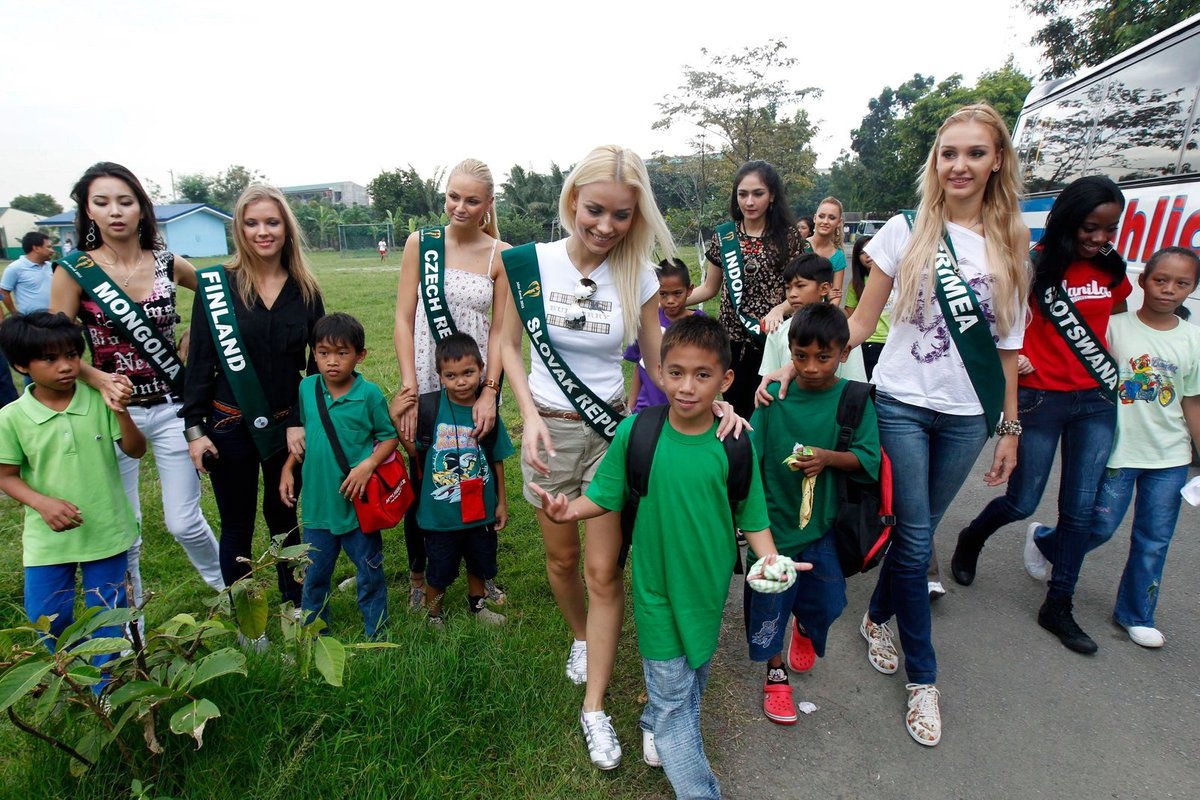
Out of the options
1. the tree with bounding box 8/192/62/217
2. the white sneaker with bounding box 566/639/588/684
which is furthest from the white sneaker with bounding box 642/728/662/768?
the tree with bounding box 8/192/62/217

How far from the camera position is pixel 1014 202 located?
102 inches

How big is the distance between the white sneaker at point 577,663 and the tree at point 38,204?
81.6 m

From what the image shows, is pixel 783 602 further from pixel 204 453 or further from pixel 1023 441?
pixel 204 453

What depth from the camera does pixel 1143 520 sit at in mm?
3139

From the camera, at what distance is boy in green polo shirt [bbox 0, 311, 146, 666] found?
246cm

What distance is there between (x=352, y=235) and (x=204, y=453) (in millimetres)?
45353

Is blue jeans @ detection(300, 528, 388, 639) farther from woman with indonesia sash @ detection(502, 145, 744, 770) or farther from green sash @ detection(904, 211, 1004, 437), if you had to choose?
green sash @ detection(904, 211, 1004, 437)

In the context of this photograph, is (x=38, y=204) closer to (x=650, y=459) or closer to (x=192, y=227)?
(x=192, y=227)

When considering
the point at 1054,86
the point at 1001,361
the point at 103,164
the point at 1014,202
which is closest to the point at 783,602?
the point at 1001,361

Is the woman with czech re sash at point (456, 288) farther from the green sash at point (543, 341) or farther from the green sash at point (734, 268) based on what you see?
the green sash at point (734, 268)

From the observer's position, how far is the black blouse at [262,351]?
2.90 m

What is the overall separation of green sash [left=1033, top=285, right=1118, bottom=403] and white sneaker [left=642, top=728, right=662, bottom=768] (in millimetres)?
2434

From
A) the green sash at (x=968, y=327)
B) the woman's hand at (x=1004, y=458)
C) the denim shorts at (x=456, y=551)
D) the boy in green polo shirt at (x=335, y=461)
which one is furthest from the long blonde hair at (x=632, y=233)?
the woman's hand at (x=1004, y=458)

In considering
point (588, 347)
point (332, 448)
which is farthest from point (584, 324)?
point (332, 448)
